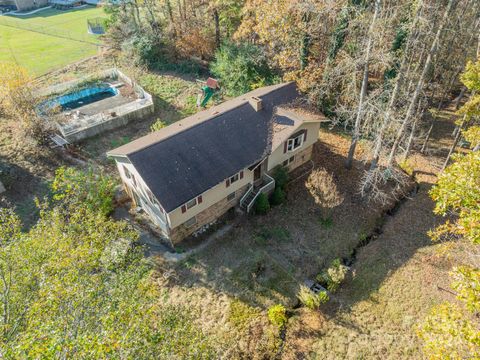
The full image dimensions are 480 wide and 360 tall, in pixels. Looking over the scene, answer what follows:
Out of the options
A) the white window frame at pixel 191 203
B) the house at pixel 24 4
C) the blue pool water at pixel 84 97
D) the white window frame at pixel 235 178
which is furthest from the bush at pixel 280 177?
the house at pixel 24 4

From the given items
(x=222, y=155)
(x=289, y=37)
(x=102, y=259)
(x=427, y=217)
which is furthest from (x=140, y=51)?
(x=427, y=217)

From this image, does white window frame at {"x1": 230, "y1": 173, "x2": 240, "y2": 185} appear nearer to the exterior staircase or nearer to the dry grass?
the exterior staircase

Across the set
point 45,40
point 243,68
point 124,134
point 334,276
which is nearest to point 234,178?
point 334,276

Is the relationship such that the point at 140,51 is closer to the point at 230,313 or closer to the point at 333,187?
the point at 333,187

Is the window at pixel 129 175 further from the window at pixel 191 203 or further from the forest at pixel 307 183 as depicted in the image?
the window at pixel 191 203

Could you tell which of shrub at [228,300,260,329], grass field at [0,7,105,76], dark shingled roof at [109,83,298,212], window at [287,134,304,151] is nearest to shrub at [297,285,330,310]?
shrub at [228,300,260,329]
